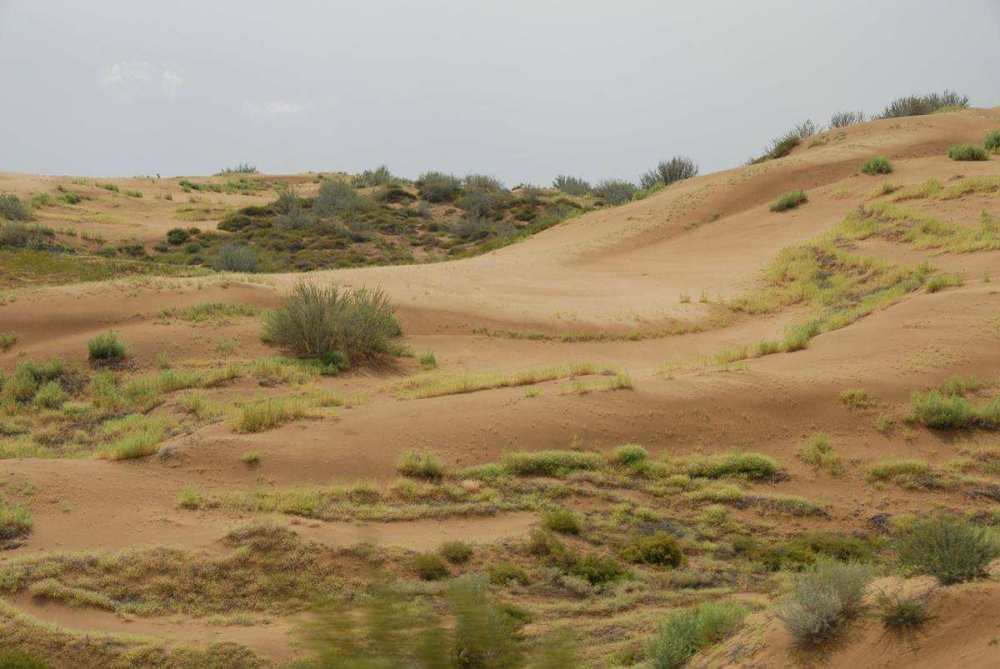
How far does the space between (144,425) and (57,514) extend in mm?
2947

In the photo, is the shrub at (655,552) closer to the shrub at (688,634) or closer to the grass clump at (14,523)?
the shrub at (688,634)

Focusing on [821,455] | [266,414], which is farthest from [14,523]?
[821,455]

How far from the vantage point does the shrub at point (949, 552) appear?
5188mm

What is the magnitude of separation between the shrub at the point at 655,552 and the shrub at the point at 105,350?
367 inches

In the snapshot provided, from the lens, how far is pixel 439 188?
147 ft

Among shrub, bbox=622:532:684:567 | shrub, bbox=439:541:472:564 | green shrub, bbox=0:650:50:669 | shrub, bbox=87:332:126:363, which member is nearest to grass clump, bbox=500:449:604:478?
shrub, bbox=622:532:684:567

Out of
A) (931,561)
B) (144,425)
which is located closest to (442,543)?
(931,561)

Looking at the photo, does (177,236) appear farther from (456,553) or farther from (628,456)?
(456,553)

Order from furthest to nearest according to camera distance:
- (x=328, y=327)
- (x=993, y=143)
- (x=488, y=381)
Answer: (x=993, y=143), (x=328, y=327), (x=488, y=381)

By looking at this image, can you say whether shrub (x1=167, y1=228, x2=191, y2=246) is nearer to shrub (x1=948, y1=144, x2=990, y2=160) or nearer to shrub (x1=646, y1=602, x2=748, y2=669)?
shrub (x1=948, y1=144, x2=990, y2=160)

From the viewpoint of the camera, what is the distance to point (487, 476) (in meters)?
10.0

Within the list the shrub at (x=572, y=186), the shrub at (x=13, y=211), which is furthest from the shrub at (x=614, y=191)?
the shrub at (x=13, y=211)

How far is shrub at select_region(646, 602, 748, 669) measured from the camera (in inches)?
229

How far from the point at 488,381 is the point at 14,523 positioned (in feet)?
20.4
